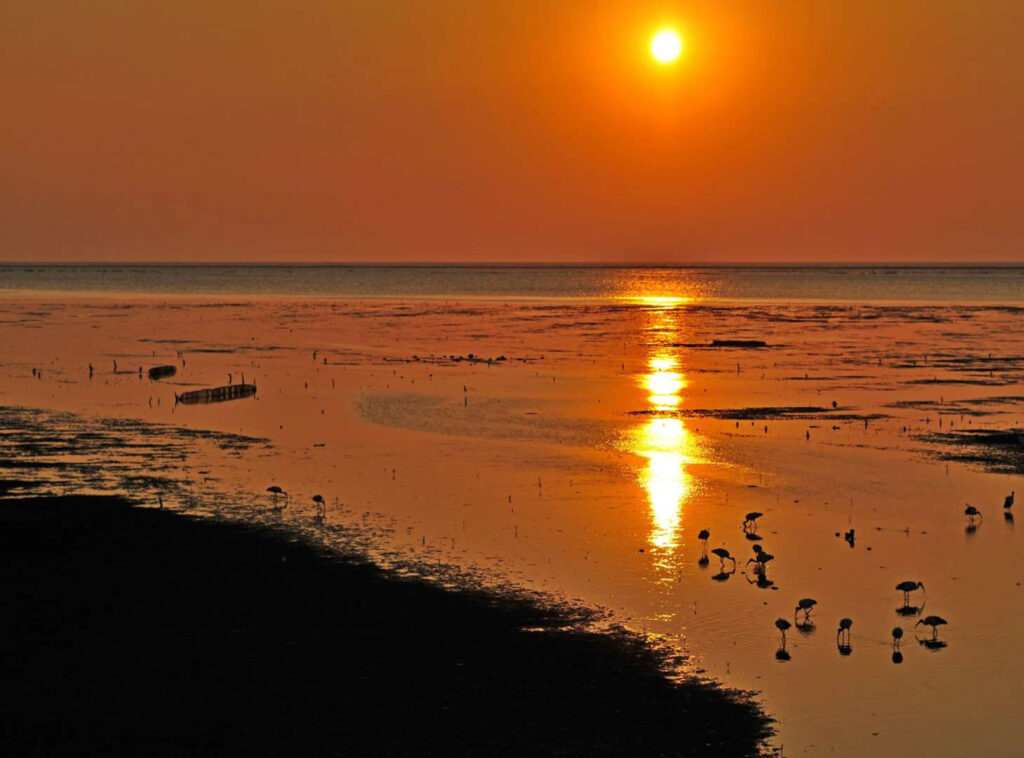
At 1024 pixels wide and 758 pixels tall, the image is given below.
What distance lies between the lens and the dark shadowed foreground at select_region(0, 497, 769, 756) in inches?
640

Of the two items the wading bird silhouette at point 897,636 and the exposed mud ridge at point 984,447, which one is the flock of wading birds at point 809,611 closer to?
the wading bird silhouette at point 897,636

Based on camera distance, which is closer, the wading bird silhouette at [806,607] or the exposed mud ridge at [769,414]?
the wading bird silhouette at [806,607]

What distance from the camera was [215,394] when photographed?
5072 centimetres

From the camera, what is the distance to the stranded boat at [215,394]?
163 ft

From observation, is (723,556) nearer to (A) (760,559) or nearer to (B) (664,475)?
(A) (760,559)

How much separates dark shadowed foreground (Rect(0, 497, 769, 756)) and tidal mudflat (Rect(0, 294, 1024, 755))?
1436mm

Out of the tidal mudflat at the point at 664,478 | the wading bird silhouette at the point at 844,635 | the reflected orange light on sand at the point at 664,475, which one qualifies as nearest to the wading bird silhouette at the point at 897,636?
the tidal mudflat at the point at 664,478

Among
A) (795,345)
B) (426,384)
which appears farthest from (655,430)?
(795,345)

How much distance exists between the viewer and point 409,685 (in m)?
18.0

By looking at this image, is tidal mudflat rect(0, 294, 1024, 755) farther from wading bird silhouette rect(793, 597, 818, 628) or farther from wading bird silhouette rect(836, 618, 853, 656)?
wading bird silhouette rect(793, 597, 818, 628)

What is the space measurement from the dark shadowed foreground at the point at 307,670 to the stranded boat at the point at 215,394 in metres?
25.4

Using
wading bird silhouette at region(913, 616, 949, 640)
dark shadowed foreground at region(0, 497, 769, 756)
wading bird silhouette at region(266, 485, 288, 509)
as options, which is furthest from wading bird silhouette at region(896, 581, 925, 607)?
wading bird silhouette at region(266, 485, 288, 509)

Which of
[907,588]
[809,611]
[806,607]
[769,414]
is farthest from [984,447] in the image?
[806,607]

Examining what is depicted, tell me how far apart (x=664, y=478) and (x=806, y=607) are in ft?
43.2
